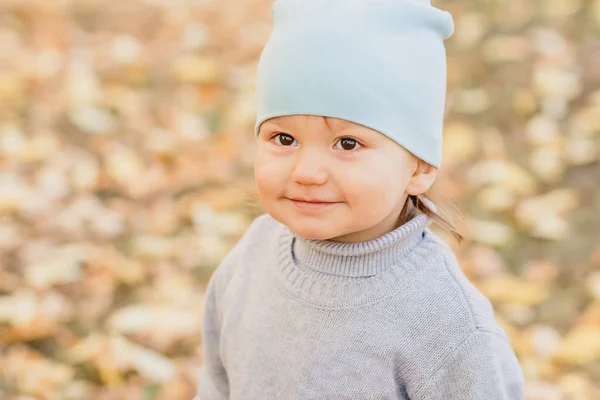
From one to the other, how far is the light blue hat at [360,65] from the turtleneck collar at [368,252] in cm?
17

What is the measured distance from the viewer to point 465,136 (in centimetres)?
380

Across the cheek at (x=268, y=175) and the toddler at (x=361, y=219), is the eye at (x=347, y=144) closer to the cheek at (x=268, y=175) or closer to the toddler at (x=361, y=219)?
the toddler at (x=361, y=219)

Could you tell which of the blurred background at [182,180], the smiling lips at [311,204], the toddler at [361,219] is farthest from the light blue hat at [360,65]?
the blurred background at [182,180]

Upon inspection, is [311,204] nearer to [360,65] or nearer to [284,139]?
[284,139]

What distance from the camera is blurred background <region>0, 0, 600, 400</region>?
264 centimetres

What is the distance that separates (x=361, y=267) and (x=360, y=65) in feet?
1.32

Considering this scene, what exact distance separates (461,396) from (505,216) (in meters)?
1.99

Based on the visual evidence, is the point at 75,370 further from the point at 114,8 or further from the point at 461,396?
the point at 114,8

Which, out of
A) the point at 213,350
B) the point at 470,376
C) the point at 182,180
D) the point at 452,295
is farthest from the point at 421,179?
the point at 182,180

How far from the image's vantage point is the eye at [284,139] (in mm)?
1418

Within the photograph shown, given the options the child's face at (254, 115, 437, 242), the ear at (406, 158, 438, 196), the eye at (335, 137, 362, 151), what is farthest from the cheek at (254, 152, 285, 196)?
the ear at (406, 158, 438, 196)

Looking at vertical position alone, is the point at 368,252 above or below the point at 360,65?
below

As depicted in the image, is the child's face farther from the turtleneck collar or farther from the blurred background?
the blurred background

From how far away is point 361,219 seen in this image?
141 centimetres
